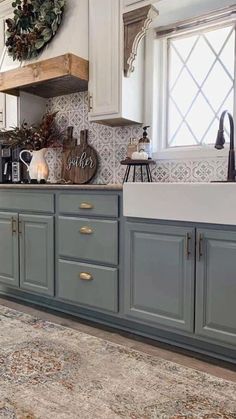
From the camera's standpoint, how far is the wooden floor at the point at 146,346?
1754 millimetres

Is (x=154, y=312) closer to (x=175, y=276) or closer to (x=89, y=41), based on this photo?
(x=175, y=276)

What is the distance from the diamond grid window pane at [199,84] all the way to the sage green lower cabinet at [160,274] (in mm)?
898

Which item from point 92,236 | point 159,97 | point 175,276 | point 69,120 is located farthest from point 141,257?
point 69,120

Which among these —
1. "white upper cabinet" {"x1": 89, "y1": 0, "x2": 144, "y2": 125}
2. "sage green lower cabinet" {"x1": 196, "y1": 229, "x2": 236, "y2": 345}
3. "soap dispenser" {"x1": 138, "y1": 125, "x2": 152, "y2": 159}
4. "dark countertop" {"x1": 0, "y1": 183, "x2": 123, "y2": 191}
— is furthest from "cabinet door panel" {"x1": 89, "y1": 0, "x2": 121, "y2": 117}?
"sage green lower cabinet" {"x1": 196, "y1": 229, "x2": 236, "y2": 345}

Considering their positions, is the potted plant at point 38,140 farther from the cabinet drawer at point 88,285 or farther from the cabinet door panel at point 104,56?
the cabinet drawer at point 88,285

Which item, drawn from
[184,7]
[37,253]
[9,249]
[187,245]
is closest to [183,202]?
[187,245]

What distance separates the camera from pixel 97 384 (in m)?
1.58

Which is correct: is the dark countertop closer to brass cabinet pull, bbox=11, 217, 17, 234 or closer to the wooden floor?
brass cabinet pull, bbox=11, 217, 17, 234

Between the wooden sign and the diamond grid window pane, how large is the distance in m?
0.63

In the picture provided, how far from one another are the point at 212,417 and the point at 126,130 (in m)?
1.96

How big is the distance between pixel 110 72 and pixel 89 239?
116cm

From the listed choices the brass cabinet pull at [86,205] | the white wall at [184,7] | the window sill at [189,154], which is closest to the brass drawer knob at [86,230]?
the brass cabinet pull at [86,205]

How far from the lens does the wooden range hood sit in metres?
2.51

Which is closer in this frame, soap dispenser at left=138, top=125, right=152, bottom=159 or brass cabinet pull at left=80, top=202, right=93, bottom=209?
brass cabinet pull at left=80, top=202, right=93, bottom=209
